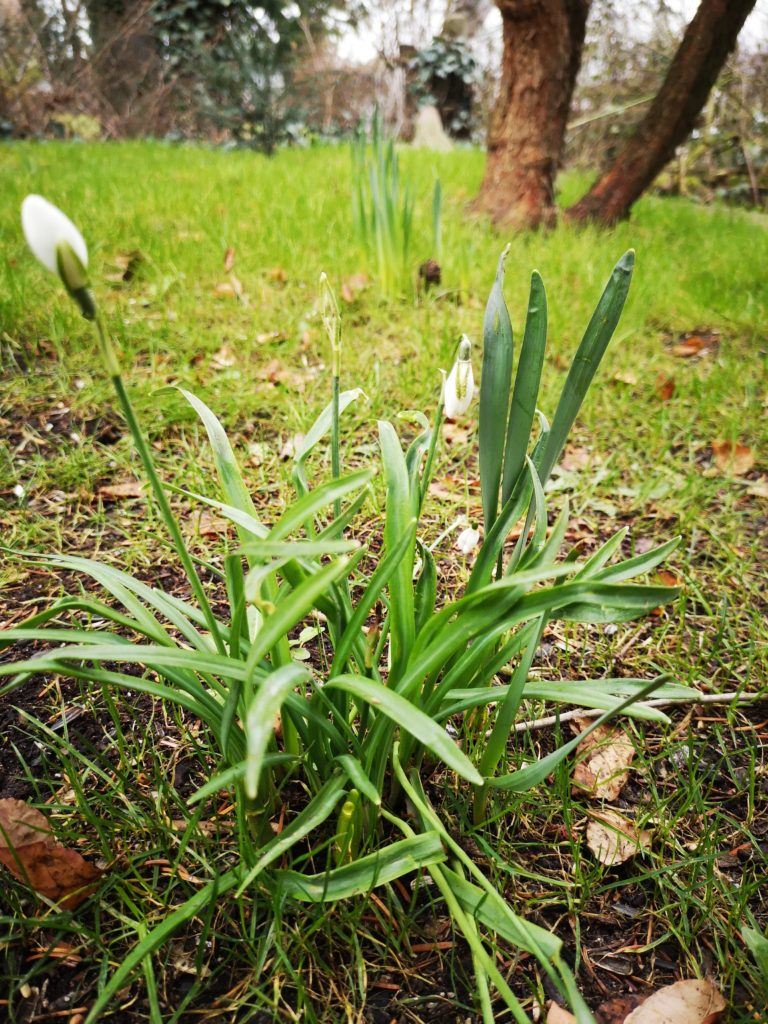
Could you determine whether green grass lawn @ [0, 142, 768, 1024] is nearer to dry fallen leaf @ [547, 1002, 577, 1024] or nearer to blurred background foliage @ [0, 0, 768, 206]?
dry fallen leaf @ [547, 1002, 577, 1024]

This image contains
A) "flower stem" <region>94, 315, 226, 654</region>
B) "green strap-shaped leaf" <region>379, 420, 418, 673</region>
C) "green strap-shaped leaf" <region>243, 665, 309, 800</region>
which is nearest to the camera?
"green strap-shaped leaf" <region>243, 665, 309, 800</region>

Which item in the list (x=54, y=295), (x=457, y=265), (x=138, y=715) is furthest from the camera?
(x=457, y=265)

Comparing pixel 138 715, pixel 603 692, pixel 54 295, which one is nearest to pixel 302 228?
pixel 54 295

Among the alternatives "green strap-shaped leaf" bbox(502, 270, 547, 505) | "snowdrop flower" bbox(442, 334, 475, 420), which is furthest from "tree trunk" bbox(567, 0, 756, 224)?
"snowdrop flower" bbox(442, 334, 475, 420)

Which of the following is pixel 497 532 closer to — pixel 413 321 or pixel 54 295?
pixel 413 321

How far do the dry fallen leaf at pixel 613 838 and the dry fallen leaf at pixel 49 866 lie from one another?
715mm

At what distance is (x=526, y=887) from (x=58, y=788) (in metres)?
0.72

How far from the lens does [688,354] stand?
2.90 metres

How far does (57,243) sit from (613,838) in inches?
42.2

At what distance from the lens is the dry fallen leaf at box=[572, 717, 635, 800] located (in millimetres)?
1067

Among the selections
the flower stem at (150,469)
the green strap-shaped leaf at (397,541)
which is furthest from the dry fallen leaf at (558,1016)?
the flower stem at (150,469)

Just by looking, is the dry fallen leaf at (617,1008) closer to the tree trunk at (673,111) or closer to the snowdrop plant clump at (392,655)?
the snowdrop plant clump at (392,655)

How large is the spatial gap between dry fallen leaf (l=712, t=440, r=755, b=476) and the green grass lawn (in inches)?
0.9

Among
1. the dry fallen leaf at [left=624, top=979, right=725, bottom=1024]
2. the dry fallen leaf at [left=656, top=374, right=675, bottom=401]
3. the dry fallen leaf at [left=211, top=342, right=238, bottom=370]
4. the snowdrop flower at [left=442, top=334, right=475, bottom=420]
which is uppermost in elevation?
the snowdrop flower at [left=442, top=334, right=475, bottom=420]
